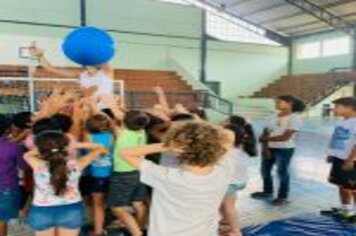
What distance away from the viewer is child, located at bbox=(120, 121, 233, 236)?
198 centimetres

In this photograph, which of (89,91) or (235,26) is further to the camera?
(235,26)

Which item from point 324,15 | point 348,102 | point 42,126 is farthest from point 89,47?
point 324,15

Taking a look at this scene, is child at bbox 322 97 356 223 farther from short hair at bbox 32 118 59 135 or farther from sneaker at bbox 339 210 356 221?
short hair at bbox 32 118 59 135

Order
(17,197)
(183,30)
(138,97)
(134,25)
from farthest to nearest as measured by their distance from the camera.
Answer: (183,30)
(134,25)
(138,97)
(17,197)

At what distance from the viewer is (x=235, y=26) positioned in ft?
70.0

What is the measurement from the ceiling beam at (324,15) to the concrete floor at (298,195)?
11017 millimetres

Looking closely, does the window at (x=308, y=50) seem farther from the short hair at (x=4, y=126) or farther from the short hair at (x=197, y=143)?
the short hair at (x=197, y=143)

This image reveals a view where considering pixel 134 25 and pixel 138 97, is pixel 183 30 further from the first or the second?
pixel 138 97

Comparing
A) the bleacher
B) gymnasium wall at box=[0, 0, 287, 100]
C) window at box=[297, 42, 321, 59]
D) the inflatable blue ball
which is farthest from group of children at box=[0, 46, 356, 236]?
window at box=[297, 42, 321, 59]

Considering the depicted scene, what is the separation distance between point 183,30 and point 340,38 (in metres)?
7.49

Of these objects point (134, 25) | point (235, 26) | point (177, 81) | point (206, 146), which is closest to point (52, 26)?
point (134, 25)

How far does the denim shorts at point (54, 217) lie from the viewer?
262 centimetres

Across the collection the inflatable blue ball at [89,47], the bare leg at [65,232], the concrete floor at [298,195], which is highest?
the inflatable blue ball at [89,47]

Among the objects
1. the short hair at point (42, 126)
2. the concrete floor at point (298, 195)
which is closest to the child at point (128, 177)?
the short hair at point (42, 126)
